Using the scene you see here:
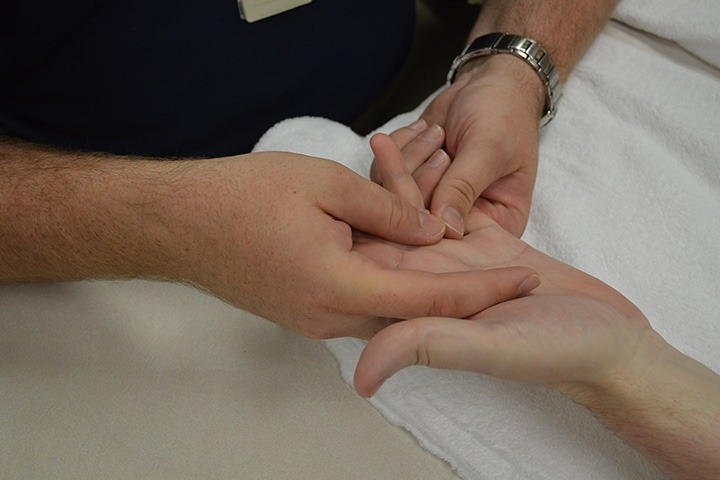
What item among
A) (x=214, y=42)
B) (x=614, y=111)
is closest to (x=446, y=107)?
(x=614, y=111)

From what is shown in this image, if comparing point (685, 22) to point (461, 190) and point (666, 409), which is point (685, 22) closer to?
point (461, 190)

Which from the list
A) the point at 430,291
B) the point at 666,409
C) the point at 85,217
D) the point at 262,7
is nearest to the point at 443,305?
the point at 430,291

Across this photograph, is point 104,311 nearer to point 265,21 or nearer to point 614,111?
point 265,21

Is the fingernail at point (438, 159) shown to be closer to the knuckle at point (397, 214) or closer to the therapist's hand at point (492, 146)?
the therapist's hand at point (492, 146)

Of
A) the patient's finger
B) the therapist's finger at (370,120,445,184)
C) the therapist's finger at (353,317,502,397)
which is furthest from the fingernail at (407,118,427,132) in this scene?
the therapist's finger at (353,317,502,397)

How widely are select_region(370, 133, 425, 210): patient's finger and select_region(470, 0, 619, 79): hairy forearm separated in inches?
12.1

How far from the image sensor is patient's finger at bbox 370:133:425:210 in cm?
71

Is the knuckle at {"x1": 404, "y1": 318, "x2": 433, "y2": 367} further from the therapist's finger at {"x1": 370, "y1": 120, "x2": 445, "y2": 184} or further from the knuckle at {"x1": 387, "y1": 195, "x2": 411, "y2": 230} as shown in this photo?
the therapist's finger at {"x1": 370, "y1": 120, "x2": 445, "y2": 184}

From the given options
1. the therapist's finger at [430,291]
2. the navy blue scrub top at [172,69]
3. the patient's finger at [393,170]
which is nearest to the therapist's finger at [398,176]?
the patient's finger at [393,170]

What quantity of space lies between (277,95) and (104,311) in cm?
38

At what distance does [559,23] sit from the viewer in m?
0.90

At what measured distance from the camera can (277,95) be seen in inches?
36.4

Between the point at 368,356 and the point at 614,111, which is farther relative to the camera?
the point at 614,111

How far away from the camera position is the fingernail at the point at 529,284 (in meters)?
0.61
